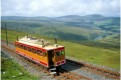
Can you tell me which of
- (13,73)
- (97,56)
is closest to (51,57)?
(13,73)

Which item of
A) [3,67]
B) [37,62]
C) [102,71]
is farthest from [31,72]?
[102,71]

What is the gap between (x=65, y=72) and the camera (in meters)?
34.5

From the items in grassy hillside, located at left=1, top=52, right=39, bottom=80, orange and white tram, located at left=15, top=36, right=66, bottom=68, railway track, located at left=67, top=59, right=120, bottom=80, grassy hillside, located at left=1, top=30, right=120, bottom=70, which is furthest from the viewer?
grassy hillside, located at left=1, top=30, right=120, bottom=70

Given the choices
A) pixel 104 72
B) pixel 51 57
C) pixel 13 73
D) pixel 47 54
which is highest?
pixel 47 54

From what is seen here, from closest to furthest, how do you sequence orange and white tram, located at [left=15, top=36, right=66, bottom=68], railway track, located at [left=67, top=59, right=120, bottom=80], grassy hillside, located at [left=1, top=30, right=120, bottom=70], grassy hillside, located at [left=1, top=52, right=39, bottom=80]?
railway track, located at [left=67, top=59, right=120, bottom=80] < grassy hillside, located at [left=1, top=52, right=39, bottom=80] < orange and white tram, located at [left=15, top=36, right=66, bottom=68] < grassy hillside, located at [left=1, top=30, right=120, bottom=70]

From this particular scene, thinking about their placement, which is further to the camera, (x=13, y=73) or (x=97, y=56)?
(x=97, y=56)

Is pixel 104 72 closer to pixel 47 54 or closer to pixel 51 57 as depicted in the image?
pixel 51 57

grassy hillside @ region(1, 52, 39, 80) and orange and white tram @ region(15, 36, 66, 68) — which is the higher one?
orange and white tram @ region(15, 36, 66, 68)

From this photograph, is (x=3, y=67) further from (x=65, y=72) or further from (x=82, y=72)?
(x=82, y=72)

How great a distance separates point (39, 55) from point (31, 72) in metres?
3.34

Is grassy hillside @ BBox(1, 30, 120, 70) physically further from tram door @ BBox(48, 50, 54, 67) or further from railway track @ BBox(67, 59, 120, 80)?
tram door @ BBox(48, 50, 54, 67)

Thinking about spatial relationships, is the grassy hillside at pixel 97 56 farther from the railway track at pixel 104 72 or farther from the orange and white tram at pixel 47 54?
the orange and white tram at pixel 47 54

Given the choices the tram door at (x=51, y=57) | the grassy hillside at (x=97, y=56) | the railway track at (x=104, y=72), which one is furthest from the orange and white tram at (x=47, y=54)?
the grassy hillside at (x=97, y=56)

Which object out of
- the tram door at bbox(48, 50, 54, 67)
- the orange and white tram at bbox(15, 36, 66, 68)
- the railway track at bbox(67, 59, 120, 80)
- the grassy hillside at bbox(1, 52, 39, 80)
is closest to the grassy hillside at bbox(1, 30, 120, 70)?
the railway track at bbox(67, 59, 120, 80)
